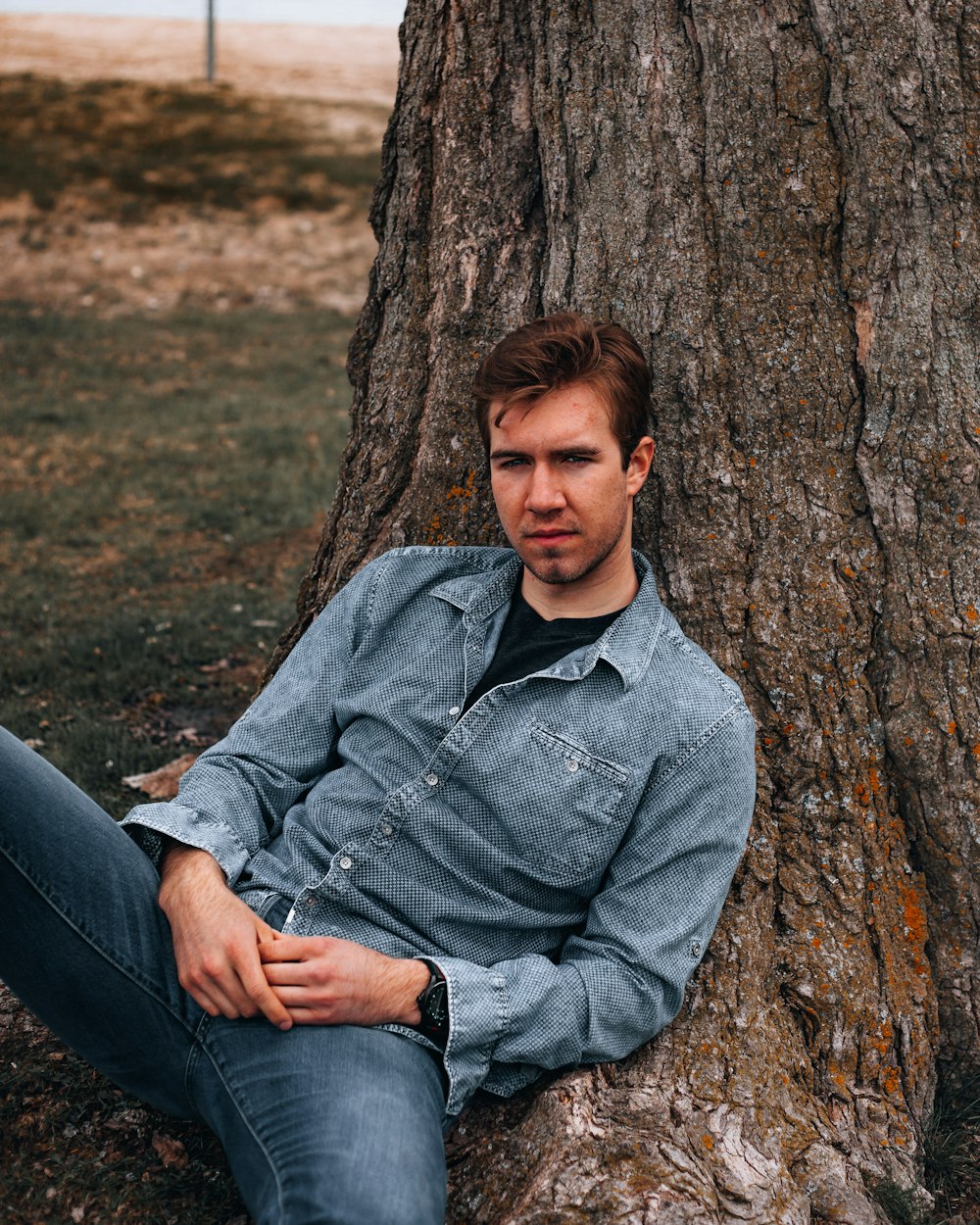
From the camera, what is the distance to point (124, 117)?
28375mm

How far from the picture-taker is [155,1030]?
2.53 m

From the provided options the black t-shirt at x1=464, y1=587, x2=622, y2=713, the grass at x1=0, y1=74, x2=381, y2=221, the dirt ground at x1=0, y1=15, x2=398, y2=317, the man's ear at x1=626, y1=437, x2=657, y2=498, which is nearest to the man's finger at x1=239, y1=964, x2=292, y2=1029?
the black t-shirt at x1=464, y1=587, x2=622, y2=713

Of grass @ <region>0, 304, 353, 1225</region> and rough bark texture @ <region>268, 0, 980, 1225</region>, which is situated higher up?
rough bark texture @ <region>268, 0, 980, 1225</region>

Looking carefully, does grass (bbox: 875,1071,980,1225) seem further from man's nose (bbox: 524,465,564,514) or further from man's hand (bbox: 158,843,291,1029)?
man's nose (bbox: 524,465,564,514)

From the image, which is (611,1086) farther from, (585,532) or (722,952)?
(585,532)

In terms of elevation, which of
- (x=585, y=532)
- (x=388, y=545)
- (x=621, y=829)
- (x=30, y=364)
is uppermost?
(x=585, y=532)

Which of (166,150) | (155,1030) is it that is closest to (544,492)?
(155,1030)

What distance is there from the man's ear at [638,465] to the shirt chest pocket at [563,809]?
2.30 feet

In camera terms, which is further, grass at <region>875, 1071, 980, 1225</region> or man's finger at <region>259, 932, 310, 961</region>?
grass at <region>875, 1071, 980, 1225</region>

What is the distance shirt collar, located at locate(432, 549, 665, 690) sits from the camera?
104 inches

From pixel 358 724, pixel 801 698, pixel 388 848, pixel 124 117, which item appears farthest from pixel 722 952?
pixel 124 117

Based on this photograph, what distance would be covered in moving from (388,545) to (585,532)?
97cm

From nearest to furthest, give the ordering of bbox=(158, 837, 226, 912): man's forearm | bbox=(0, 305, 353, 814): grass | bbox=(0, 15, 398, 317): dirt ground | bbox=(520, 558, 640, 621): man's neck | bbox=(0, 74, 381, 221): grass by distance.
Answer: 1. bbox=(158, 837, 226, 912): man's forearm
2. bbox=(520, 558, 640, 621): man's neck
3. bbox=(0, 305, 353, 814): grass
4. bbox=(0, 15, 398, 317): dirt ground
5. bbox=(0, 74, 381, 221): grass

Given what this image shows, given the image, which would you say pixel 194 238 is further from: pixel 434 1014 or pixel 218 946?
pixel 434 1014
